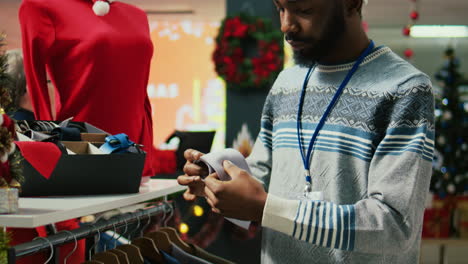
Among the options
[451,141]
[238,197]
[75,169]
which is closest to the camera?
[238,197]

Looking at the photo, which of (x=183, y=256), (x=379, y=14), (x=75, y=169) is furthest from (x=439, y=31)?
(x=75, y=169)

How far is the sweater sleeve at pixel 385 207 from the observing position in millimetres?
1041

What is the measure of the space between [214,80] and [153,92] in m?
1.22

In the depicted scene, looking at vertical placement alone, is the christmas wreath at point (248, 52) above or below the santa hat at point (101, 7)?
below

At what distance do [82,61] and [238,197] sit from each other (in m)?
1.14

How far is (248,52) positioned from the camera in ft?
19.0

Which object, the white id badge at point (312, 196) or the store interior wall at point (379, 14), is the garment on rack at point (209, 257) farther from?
the store interior wall at point (379, 14)

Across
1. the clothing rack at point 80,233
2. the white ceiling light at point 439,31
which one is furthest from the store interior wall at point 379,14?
the clothing rack at point 80,233

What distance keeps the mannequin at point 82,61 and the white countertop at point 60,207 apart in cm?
45

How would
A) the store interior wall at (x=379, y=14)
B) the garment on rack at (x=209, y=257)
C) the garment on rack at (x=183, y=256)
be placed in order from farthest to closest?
the store interior wall at (x=379, y=14), the garment on rack at (x=209, y=257), the garment on rack at (x=183, y=256)

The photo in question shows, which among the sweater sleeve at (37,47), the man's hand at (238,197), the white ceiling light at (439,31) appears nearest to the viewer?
the man's hand at (238,197)

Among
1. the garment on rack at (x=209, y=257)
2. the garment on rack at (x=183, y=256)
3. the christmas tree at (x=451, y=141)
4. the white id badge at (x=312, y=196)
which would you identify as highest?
the white id badge at (x=312, y=196)

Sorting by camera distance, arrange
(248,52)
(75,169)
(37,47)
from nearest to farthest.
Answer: (75,169)
(37,47)
(248,52)

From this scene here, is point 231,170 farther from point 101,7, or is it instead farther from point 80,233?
point 101,7
